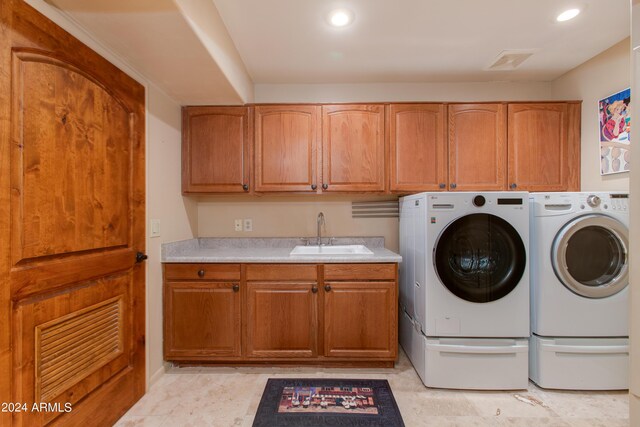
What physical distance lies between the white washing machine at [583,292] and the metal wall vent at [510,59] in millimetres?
1135

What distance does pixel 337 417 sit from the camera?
1.65 m

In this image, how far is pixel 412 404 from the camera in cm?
178

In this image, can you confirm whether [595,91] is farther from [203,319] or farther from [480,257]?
[203,319]

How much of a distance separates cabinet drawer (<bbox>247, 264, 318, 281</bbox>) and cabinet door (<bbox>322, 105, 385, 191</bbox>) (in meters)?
0.71

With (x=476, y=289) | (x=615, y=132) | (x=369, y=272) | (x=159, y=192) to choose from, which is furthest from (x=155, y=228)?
(x=615, y=132)

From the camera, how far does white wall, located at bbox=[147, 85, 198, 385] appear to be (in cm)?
196

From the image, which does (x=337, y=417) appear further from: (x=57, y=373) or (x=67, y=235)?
(x=67, y=235)

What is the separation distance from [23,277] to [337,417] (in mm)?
1636

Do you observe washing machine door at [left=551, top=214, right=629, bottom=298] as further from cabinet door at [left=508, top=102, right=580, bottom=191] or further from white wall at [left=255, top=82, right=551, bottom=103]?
white wall at [left=255, top=82, right=551, bottom=103]

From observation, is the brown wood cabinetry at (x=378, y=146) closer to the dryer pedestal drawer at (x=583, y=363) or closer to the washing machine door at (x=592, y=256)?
the washing machine door at (x=592, y=256)

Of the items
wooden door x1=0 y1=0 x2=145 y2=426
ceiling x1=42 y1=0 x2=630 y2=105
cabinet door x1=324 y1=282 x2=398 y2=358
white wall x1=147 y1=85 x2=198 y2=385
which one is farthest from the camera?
cabinet door x1=324 y1=282 x2=398 y2=358

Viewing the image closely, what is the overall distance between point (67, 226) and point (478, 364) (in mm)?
2454

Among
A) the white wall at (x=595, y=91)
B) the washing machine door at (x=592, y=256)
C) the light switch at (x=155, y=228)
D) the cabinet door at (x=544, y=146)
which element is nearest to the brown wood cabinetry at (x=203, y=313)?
the light switch at (x=155, y=228)

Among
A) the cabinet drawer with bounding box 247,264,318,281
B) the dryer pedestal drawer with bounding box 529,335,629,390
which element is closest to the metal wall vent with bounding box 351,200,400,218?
the cabinet drawer with bounding box 247,264,318,281
